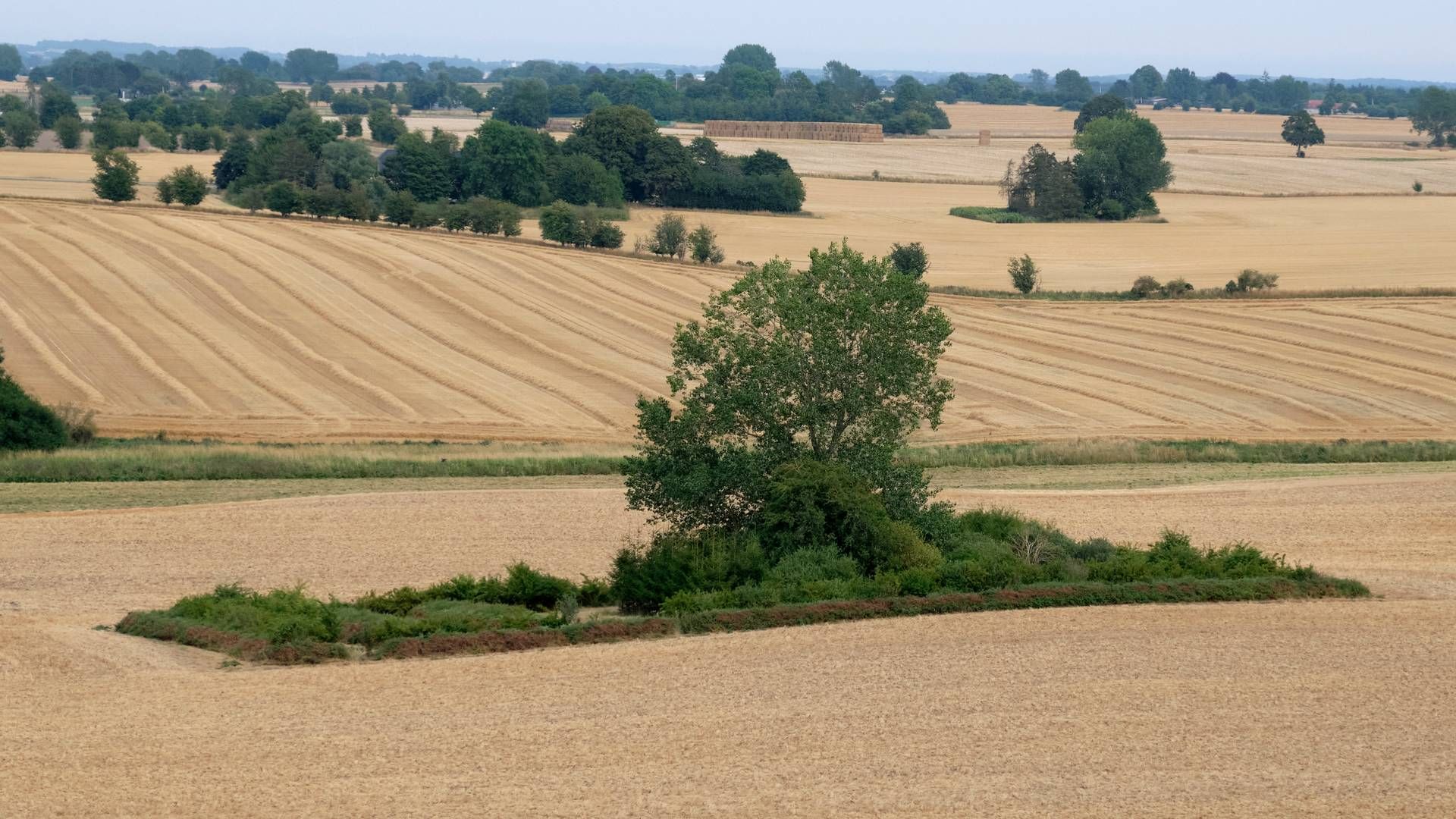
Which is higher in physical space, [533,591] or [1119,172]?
[1119,172]

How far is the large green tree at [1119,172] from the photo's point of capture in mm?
118062

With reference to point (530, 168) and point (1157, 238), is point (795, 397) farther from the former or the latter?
point (530, 168)

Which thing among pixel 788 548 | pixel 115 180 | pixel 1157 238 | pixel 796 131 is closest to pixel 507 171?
pixel 115 180

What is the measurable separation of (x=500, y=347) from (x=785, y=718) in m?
40.6

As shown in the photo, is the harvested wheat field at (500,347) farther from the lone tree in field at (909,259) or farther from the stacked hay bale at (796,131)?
the stacked hay bale at (796,131)

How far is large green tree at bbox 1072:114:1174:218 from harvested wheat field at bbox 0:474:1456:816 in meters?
89.7

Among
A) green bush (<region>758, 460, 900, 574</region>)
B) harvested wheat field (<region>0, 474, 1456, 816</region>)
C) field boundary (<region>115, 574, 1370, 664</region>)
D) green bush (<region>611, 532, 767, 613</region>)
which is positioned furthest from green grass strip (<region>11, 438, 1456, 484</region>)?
field boundary (<region>115, 574, 1370, 664</region>)

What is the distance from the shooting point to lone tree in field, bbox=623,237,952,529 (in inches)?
1217

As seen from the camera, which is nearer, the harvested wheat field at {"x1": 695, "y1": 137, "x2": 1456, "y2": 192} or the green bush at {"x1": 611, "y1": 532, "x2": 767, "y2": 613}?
the green bush at {"x1": 611, "y1": 532, "x2": 767, "y2": 613}

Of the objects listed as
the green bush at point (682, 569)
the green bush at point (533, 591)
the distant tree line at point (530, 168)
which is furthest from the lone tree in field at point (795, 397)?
the distant tree line at point (530, 168)

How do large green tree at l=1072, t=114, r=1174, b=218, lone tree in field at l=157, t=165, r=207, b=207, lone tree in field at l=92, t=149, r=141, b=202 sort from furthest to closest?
large green tree at l=1072, t=114, r=1174, b=218
lone tree in field at l=157, t=165, r=207, b=207
lone tree in field at l=92, t=149, r=141, b=202

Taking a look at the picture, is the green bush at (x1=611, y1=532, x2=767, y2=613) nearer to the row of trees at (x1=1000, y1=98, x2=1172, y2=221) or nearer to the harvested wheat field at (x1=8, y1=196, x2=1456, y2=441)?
the harvested wheat field at (x1=8, y1=196, x2=1456, y2=441)

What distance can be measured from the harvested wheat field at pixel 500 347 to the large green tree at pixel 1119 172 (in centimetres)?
4682

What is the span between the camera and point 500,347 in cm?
6097
